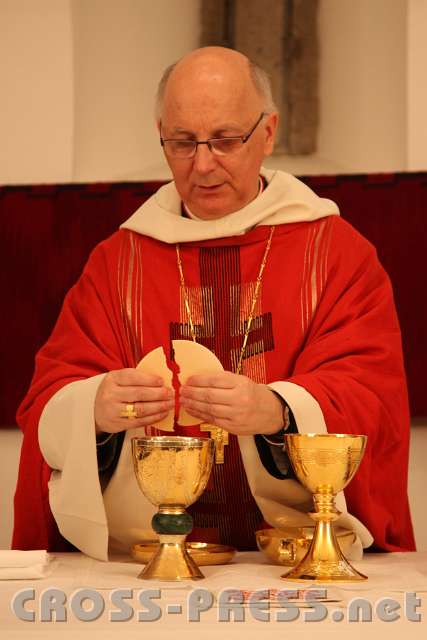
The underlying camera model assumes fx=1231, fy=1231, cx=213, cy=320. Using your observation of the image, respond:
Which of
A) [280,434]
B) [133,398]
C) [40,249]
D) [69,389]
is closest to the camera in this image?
[133,398]

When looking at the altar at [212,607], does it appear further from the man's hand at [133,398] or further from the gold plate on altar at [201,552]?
the man's hand at [133,398]

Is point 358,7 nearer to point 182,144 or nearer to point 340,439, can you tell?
point 182,144

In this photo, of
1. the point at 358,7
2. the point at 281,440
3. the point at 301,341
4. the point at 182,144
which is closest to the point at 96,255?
the point at 182,144

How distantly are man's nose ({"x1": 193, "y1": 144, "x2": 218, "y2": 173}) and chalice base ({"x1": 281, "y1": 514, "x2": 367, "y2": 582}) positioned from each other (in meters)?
1.39

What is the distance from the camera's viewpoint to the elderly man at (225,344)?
3.25m

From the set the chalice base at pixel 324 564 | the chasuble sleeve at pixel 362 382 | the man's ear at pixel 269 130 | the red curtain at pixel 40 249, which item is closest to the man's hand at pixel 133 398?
the chasuble sleeve at pixel 362 382

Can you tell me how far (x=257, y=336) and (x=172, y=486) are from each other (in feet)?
3.74

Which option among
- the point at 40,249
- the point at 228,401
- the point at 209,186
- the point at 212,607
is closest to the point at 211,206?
the point at 209,186

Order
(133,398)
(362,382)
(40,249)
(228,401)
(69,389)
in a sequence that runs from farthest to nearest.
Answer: (40,249)
(362,382)
(69,389)
(133,398)
(228,401)

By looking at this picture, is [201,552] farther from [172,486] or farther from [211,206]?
[211,206]

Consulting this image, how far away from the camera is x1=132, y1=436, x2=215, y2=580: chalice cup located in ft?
9.13

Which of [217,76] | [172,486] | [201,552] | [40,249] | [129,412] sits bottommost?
[201,552]

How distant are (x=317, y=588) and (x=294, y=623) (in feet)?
1.08

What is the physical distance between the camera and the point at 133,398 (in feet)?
10.2
